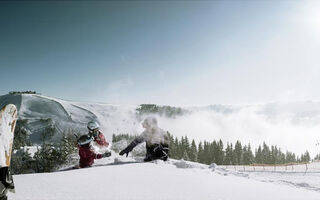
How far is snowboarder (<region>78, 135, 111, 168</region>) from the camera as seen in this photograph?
849cm

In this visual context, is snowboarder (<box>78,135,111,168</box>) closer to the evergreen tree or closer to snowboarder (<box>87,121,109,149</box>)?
snowboarder (<box>87,121,109,149</box>)

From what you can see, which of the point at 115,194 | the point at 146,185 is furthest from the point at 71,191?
the point at 146,185

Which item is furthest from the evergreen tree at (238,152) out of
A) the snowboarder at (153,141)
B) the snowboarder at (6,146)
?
the snowboarder at (6,146)

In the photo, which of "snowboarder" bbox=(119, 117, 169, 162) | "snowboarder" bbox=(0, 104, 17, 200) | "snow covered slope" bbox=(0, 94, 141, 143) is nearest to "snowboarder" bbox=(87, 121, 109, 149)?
"snowboarder" bbox=(119, 117, 169, 162)

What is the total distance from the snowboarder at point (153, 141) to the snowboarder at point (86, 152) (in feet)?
3.82

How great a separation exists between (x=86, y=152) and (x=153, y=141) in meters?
2.57

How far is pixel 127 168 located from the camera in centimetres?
652

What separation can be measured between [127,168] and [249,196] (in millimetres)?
3467

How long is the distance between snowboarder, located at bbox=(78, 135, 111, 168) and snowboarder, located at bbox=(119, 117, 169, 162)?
116cm

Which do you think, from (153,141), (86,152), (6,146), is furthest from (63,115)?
(6,146)

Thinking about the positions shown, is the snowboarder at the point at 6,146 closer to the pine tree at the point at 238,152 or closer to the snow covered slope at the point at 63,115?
the pine tree at the point at 238,152

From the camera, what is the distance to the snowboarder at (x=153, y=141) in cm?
892

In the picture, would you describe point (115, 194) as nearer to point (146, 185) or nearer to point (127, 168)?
point (146, 185)

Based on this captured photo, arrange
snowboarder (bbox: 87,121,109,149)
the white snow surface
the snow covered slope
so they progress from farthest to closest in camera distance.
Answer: the snow covered slope, snowboarder (bbox: 87,121,109,149), the white snow surface
